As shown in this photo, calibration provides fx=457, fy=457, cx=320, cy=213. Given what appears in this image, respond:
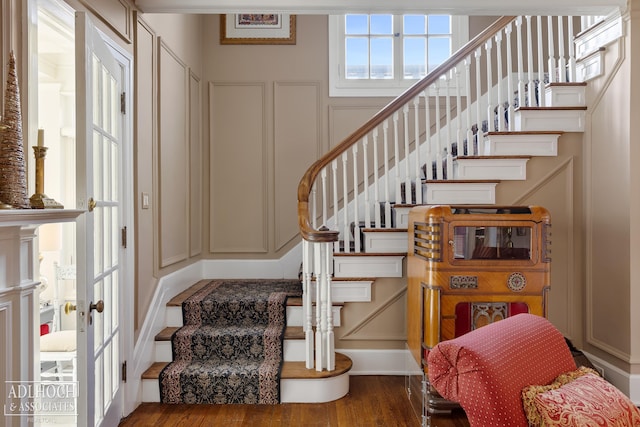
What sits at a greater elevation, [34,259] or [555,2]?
[555,2]

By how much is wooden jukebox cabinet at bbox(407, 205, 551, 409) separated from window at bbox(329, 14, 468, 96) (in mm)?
2500

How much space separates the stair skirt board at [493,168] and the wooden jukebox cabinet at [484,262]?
0.77 meters

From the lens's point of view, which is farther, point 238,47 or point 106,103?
point 238,47

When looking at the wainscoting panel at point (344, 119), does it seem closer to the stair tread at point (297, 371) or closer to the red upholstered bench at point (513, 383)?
the stair tread at point (297, 371)

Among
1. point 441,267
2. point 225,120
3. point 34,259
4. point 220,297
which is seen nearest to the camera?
point 34,259

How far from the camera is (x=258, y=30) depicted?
16.1 ft

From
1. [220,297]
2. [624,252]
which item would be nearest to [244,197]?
[220,297]

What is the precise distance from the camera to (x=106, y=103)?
252 centimetres

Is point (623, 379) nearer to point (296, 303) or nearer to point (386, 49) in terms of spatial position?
point (296, 303)

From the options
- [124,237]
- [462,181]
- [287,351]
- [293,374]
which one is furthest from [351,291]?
[124,237]

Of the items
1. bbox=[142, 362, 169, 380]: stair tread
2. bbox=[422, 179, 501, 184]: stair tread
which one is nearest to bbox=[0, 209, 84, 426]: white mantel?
bbox=[142, 362, 169, 380]: stair tread

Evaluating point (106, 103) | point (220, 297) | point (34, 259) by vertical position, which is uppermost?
point (106, 103)

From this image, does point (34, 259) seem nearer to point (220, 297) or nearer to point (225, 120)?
point (220, 297)

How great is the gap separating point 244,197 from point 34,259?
125 inches
